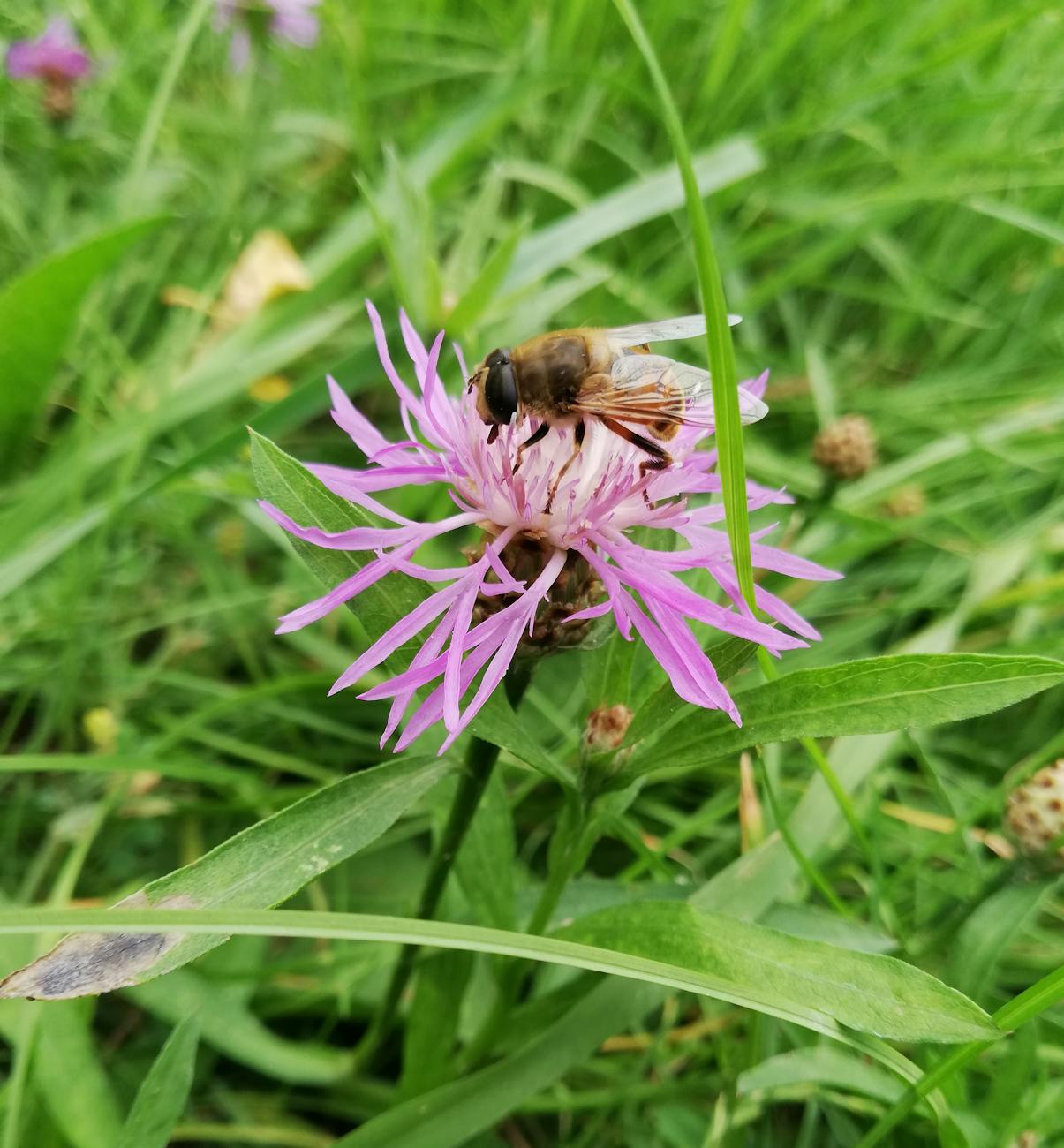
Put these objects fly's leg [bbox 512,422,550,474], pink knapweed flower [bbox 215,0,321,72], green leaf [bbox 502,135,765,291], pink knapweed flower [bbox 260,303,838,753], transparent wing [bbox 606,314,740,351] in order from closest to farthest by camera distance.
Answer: pink knapweed flower [bbox 260,303,838,753] → fly's leg [bbox 512,422,550,474] → transparent wing [bbox 606,314,740,351] → green leaf [bbox 502,135,765,291] → pink knapweed flower [bbox 215,0,321,72]

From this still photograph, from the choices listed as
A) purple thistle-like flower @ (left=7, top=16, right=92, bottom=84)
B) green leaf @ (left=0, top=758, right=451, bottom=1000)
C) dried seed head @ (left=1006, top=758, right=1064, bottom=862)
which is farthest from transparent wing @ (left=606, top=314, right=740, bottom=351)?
purple thistle-like flower @ (left=7, top=16, right=92, bottom=84)

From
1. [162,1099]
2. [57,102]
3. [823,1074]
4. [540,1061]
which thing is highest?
[57,102]

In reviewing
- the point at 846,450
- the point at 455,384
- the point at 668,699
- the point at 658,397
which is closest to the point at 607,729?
the point at 668,699

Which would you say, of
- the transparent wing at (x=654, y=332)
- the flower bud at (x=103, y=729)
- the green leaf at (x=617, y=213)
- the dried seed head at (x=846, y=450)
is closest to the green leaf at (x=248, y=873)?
the transparent wing at (x=654, y=332)

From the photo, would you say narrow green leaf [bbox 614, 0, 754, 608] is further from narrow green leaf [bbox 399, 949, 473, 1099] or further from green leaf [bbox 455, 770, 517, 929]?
narrow green leaf [bbox 399, 949, 473, 1099]

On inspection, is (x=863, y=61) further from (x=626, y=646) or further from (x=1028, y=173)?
(x=626, y=646)

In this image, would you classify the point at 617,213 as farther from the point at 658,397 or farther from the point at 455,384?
the point at 658,397

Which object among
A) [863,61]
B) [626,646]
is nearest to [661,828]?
[626,646]
